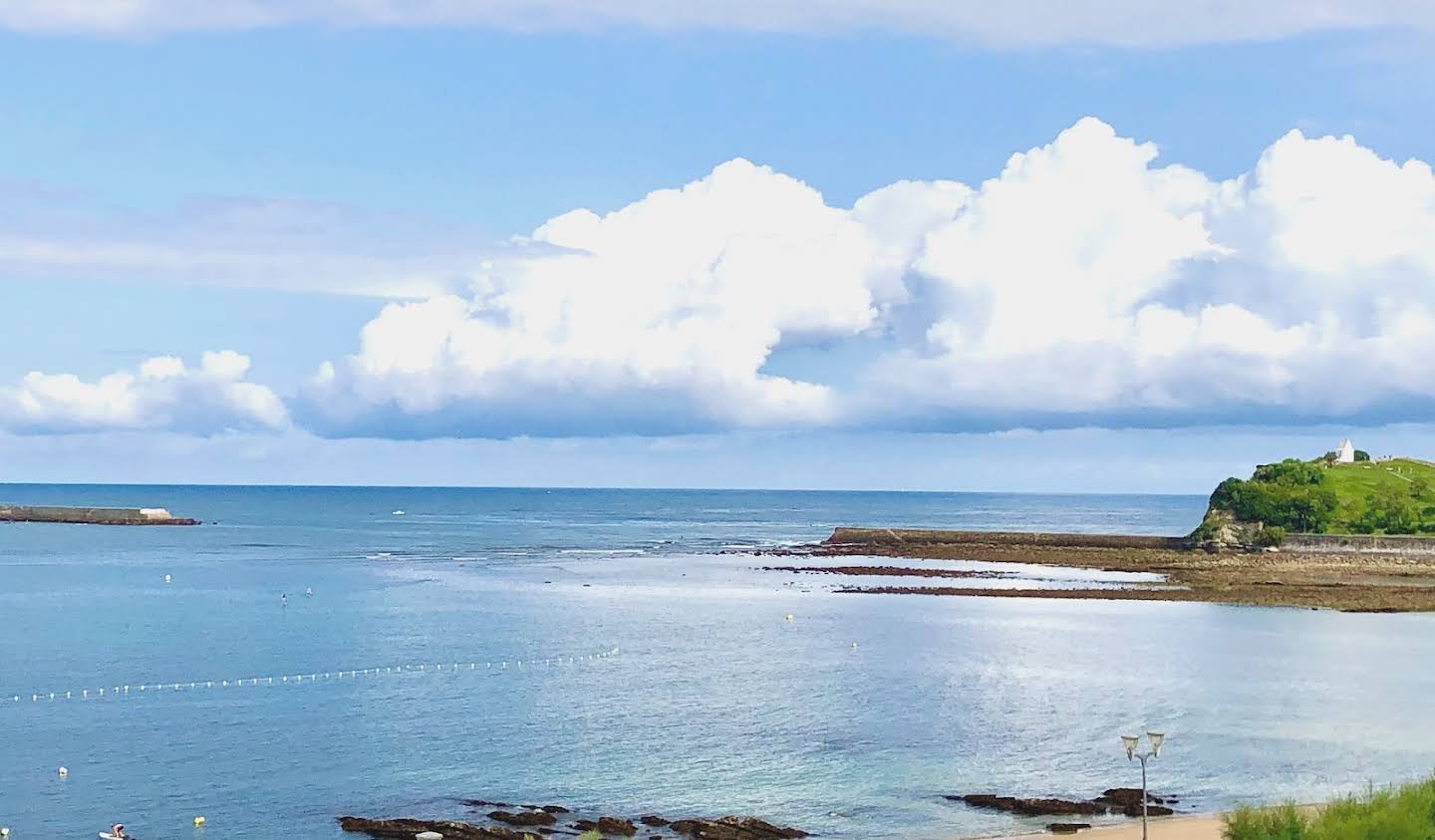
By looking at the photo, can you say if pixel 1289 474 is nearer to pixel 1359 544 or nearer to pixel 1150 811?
pixel 1359 544

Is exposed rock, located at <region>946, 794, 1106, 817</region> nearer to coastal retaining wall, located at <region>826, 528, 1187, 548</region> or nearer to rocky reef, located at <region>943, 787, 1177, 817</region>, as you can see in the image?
rocky reef, located at <region>943, 787, 1177, 817</region>

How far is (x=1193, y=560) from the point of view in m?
145

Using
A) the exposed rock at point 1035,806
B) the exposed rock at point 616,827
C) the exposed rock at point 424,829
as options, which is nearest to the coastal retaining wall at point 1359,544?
the exposed rock at point 1035,806

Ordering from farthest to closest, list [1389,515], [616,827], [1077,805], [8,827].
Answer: [1389,515] → [1077,805] → [616,827] → [8,827]

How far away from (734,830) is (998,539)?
14080cm

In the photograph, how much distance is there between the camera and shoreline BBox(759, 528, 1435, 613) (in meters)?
109

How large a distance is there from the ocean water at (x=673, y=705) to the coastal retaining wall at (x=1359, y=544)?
3752 centimetres

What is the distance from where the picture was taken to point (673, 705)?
6228cm

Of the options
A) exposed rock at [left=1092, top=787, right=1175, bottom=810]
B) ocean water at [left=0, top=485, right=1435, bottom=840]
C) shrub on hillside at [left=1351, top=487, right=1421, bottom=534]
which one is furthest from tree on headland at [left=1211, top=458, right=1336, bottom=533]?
exposed rock at [left=1092, top=787, right=1175, bottom=810]

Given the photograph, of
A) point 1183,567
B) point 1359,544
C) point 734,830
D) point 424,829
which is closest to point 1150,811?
point 734,830

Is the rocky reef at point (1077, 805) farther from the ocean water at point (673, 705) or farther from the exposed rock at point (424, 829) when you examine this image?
the exposed rock at point (424, 829)

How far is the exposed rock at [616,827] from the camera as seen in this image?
41875 millimetres

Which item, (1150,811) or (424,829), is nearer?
(424,829)

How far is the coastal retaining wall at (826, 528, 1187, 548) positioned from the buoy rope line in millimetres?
97348
